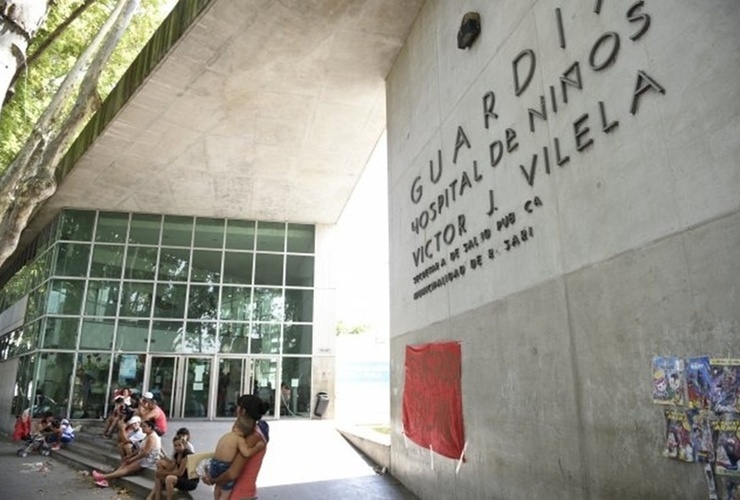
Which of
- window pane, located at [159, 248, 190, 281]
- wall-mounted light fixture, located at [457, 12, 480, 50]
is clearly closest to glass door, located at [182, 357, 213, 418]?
window pane, located at [159, 248, 190, 281]

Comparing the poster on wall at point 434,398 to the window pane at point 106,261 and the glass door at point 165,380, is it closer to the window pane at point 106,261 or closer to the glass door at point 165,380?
the glass door at point 165,380

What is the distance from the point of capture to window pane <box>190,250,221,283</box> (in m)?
17.0

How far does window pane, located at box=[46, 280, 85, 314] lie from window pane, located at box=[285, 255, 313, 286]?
6.53m

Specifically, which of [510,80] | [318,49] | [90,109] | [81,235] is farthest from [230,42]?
[81,235]

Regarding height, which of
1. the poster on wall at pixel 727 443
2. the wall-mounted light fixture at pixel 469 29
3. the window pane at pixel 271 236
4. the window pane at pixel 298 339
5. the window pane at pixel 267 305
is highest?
the window pane at pixel 271 236

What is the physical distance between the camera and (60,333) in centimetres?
1558

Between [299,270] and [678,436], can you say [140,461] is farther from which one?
[299,270]

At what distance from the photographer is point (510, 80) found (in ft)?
18.4

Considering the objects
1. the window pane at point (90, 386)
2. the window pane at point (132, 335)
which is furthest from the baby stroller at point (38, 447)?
the window pane at point (132, 335)

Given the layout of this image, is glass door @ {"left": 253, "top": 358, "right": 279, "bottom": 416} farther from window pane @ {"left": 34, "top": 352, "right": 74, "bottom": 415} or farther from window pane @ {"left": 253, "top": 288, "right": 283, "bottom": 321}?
window pane @ {"left": 34, "top": 352, "right": 74, "bottom": 415}

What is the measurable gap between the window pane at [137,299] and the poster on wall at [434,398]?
37.3ft

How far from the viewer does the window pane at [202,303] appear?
16.7 meters

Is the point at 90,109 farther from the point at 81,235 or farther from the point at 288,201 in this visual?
the point at 81,235

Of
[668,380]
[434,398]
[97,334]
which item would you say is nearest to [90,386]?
[97,334]
